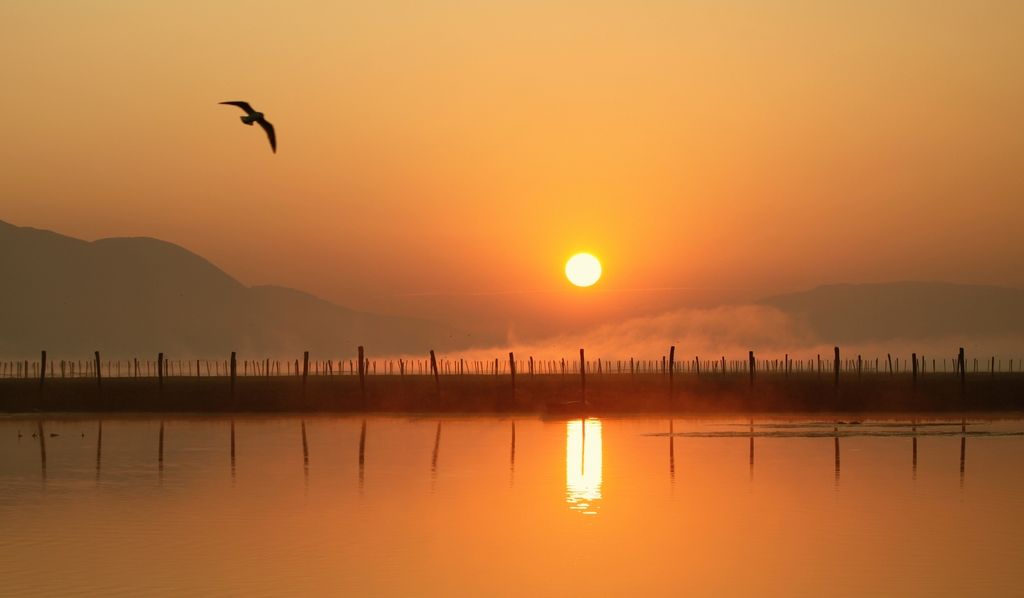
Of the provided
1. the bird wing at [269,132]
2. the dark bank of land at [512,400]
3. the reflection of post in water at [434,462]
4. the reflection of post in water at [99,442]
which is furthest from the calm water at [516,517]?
the dark bank of land at [512,400]

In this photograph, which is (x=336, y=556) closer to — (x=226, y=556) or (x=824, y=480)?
(x=226, y=556)

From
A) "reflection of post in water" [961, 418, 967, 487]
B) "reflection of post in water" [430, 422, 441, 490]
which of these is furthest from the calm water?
"reflection of post in water" [430, 422, 441, 490]

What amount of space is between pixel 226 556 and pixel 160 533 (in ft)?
8.80

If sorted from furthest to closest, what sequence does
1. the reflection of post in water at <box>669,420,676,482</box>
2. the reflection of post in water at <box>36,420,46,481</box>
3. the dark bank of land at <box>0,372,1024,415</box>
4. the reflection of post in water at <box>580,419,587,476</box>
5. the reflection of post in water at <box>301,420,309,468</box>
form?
the dark bank of land at <box>0,372,1024,415</box>, the reflection of post in water at <box>36,420,46,481</box>, the reflection of post in water at <box>301,420,309,468</box>, the reflection of post in water at <box>580,419,587,476</box>, the reflection of post in water at <box>669,420,676,482</box>

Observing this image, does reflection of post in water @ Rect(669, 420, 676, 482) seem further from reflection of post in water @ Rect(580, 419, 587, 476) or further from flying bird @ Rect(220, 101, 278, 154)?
flying bird @ Rect(220, 101, 278, 154)

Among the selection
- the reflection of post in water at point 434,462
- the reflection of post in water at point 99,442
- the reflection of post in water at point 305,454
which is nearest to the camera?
the reflection of post in water at point 434,462

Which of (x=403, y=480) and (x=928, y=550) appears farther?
(x=403, y=480)

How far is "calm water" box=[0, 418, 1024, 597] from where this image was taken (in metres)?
15.5

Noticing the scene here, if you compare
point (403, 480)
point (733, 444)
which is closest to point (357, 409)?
→ point (733, 444)

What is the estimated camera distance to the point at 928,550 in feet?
57.6

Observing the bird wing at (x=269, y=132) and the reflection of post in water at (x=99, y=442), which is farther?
the reflection of post in water at (x=99, y=442)

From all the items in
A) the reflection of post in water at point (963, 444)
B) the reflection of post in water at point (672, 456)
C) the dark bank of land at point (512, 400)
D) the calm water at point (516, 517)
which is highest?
the dark bank of land at point (512, 400)

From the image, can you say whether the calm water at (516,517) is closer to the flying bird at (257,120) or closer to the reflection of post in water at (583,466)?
the reflection of post in water at (583,466)

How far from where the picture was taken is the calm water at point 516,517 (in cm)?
1555
